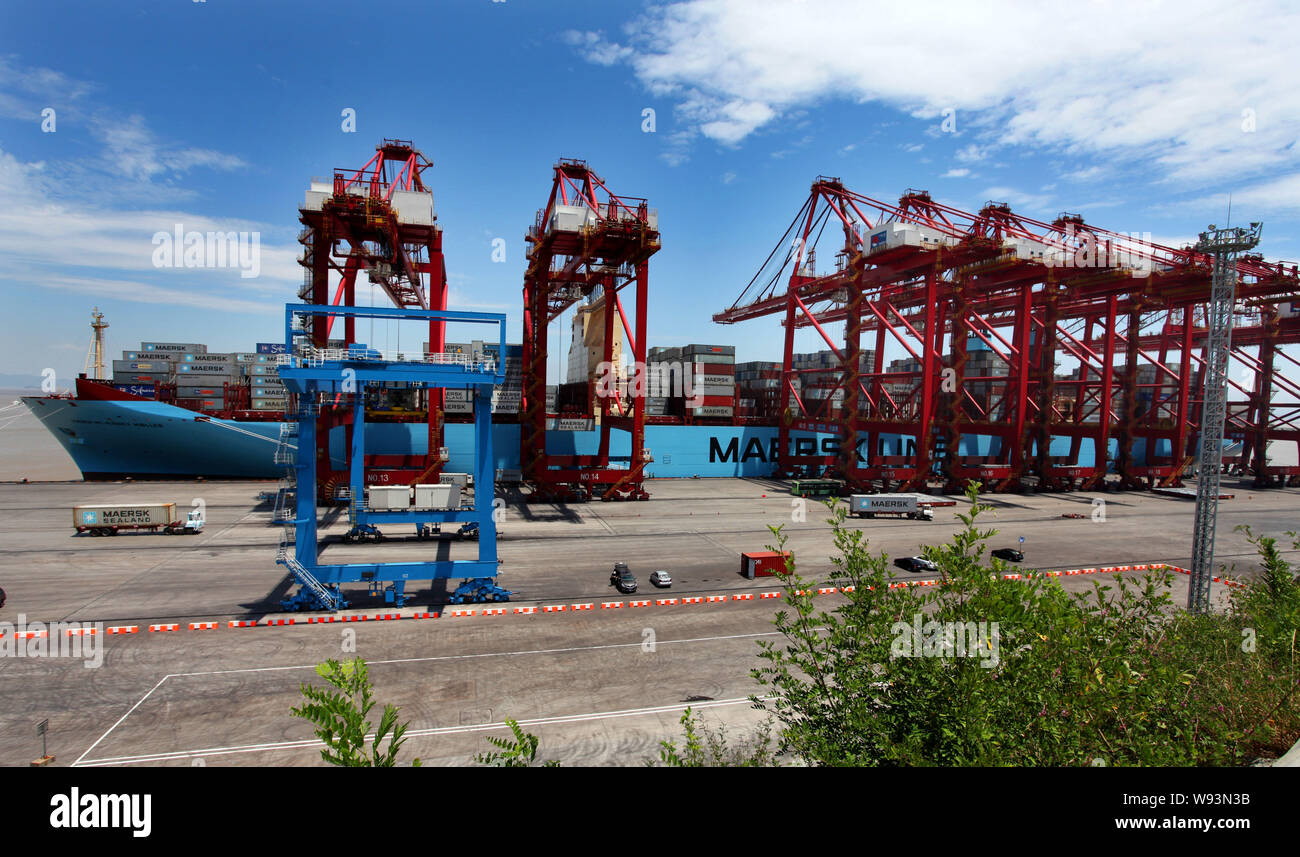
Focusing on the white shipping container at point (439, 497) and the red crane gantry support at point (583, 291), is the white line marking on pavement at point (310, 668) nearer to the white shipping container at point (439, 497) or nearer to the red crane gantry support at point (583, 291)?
the white shipping container at point (439, 497)

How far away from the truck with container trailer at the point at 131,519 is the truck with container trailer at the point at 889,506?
140 feet

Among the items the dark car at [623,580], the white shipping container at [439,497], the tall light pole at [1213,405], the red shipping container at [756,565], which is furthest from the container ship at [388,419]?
the tall light pole at [1213,405]

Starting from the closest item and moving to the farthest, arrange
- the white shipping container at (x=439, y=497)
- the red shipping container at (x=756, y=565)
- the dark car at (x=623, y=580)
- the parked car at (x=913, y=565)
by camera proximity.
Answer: the dark car at (x=623, y=580), the red shipping container at (x=756, y=565), the white shipping container at (x=439, y=497), the parked car at (x=913, y=565)

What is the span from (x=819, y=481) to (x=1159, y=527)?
79.2 ft

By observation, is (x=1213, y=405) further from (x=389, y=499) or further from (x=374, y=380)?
(x=389, y=499)

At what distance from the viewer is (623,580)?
25.5 m

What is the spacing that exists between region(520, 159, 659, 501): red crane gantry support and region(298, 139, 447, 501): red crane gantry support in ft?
23.5

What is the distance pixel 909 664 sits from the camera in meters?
8.64

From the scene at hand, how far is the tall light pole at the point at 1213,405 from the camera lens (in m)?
19.3

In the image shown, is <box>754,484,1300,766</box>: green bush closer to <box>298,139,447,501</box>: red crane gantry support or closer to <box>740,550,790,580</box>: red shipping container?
<box>740,550,790,580</box>: red shipping container

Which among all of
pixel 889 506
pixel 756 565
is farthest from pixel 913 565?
pixel 889 506

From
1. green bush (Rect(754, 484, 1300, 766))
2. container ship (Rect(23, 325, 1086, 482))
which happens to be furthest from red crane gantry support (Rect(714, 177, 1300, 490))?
green bush (Rect(754, 484, 1300, 766))

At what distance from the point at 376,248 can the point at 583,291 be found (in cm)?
1527

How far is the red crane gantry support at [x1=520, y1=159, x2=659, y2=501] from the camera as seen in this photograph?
4100 cm
